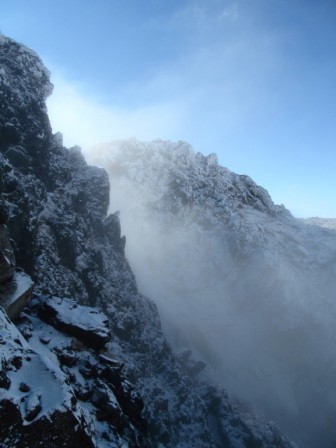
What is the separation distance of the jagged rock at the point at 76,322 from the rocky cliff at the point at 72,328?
10 cm

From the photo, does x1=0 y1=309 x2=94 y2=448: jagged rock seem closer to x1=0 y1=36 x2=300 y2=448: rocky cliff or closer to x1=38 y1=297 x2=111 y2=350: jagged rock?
x1=0 y1=36 x2=300 y2=448: rocky cliff

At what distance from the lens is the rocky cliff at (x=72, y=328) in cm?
1942

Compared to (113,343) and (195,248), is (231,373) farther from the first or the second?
(113,343)

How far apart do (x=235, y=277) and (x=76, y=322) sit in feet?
312

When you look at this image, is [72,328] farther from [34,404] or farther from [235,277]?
[235,277]

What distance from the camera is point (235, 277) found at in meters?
121

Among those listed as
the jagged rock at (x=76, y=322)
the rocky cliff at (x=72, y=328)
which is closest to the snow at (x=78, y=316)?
the jagged rock at (x=76, y=322)

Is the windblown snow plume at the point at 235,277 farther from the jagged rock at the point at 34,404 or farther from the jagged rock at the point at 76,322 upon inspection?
the jagged rock at the point at 34,404

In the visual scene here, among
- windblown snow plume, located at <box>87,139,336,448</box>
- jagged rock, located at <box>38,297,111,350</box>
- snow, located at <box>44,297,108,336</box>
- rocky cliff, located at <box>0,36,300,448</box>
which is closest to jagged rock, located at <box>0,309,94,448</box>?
rocky cliff, located at <box>0,36,300,448</box>

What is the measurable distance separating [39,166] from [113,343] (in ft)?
96.7

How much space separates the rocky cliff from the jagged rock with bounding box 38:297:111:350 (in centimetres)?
10

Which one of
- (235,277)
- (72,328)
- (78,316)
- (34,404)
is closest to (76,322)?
(72,328)

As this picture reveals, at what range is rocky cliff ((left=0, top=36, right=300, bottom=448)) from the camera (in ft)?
63.7

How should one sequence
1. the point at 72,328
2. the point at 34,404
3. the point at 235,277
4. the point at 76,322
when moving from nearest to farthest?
the point at 34,404 → the point at 72,328 → the point at 76,322 → the point at 235,277
